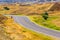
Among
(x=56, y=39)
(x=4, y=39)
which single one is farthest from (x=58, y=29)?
(x=4, y=39)

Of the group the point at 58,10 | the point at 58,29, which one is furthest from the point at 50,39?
the point at 58,10

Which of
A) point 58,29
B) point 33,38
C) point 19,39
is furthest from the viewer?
point 58,29

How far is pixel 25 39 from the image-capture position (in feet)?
180

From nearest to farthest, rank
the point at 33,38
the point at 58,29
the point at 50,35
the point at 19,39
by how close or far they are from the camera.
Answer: the point at 19,39
the point at 33,38
the point at 50,35
the point at 58,29

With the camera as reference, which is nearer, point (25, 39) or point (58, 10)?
point (25, 39)

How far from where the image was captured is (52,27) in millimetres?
79188

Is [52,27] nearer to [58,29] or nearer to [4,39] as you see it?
[58,29]

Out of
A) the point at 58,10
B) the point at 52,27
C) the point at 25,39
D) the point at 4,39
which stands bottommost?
the point at 58,10

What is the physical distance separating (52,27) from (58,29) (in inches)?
167

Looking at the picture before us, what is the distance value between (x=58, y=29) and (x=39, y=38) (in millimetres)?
16919

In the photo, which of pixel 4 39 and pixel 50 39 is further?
pixel 50 39

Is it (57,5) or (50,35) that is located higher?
(50,35)

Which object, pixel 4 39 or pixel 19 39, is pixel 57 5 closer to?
pixel 19 39

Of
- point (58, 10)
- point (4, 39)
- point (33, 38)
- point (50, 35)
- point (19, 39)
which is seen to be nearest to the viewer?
point (4, 39)
